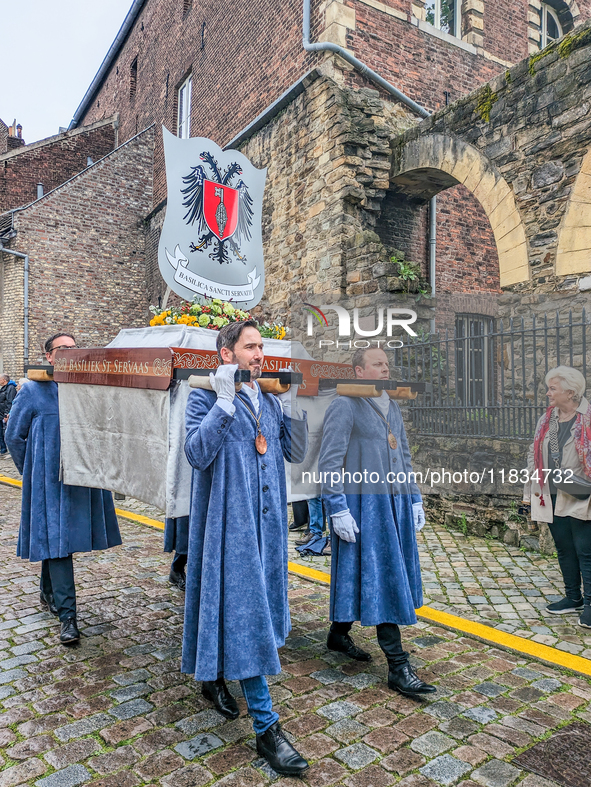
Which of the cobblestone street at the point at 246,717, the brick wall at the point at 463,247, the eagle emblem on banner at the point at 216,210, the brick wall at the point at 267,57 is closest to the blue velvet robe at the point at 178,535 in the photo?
the cobblestone street at the point at 246,717

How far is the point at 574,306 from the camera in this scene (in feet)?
23.0

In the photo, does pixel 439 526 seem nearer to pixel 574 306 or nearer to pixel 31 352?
pixel 574 306

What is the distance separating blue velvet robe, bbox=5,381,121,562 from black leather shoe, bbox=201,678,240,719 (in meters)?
1.46

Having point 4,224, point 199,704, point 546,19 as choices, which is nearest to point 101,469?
point 199,704

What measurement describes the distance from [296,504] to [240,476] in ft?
11.5

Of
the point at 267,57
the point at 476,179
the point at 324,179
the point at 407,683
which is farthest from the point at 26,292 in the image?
the point at 407,683

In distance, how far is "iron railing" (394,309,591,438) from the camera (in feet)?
21.2

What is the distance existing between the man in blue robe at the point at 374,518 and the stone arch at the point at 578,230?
15.6 ft

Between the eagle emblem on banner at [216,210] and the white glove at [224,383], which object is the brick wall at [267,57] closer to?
the eagle emblem on banner at [216,210]

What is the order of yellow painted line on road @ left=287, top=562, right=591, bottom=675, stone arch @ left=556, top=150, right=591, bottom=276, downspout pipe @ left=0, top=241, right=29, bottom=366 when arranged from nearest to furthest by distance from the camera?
1. yellow painted line on road @ left=287, top=562, right=591, bottom=675
2. stone arch @ left=556, top=150, right=591, bottom=276
3. downspout pipe @ left=0, top=241, right=29, bottom=366

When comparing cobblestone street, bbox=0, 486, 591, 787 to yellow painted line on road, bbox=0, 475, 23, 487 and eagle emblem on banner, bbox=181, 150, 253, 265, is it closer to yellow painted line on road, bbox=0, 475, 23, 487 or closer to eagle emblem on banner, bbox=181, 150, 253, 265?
eagle emblem on banner, bbox=181, 150, 253, 265

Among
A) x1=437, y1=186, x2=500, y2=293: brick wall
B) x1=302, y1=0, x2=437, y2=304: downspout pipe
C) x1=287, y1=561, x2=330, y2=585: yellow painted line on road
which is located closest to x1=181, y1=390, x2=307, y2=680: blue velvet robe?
x1=287, y1=561, x2=330, y2=585: yellow painted line on road

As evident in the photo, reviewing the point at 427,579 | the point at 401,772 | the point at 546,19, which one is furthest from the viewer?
the point at 546,19

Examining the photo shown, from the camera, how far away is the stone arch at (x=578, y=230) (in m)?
6.96
